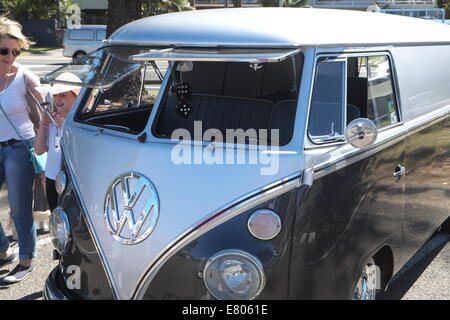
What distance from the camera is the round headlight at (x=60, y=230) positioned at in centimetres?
312

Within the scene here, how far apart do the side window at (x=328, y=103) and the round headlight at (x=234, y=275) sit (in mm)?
773

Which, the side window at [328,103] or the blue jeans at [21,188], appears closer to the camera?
the side window at [328,103]

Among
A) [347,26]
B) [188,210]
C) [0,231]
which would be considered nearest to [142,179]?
[188,210]

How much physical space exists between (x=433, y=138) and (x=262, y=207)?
2.23 metres

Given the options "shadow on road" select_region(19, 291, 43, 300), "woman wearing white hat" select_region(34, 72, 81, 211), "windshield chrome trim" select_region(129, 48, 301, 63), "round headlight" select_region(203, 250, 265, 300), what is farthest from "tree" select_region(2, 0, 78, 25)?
"round headlight" select_region(203, 250, 265, 300)

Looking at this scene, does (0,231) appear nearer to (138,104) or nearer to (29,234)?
(29,234)

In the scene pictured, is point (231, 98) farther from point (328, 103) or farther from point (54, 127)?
point (54, 127)

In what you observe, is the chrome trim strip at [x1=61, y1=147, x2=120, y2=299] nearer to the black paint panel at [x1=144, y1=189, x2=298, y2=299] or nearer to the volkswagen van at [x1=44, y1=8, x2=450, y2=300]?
the volkswagen van at [x1=44, y1=8, x2=450, y2=300]

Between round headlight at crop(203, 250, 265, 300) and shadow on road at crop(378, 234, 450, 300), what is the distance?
1.84 meters

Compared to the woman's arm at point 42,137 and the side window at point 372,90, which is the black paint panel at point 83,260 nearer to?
the woman's arm at point 42,137

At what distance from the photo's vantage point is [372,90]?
3.47 metres

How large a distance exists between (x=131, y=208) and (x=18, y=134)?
77.6 inches

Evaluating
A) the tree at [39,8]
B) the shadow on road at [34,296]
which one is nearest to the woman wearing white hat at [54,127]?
the shadow on road at [34,296]
